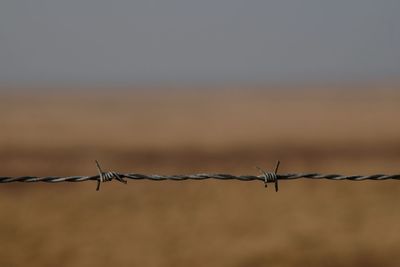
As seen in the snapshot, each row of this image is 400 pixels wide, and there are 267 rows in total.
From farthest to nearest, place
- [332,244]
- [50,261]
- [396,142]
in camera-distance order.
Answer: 1. [396,142]
2. [332,244]
3. [50,261]

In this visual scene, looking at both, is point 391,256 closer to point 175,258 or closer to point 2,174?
point 175,258

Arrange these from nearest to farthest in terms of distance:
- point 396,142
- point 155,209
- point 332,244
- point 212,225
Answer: point 332,244 < point 212,225 < point 155,209 < point 396,142

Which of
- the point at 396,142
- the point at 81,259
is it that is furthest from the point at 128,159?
the point at 396,142

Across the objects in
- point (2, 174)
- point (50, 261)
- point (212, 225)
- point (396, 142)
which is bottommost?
point (50, 261)

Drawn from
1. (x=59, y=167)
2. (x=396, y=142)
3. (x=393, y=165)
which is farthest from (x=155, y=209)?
(x=396, y=142)

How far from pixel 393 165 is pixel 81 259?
773 centimetres

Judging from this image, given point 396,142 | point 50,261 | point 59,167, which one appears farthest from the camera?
point 396,142

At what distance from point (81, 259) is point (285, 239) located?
2.35 m

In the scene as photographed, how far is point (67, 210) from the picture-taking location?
6605 mm

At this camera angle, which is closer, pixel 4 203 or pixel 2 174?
pixel 4 203

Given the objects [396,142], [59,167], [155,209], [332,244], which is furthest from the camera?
[396,142]

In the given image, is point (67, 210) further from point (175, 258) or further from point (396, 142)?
point (396, 142)

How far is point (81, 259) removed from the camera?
15.5 ft

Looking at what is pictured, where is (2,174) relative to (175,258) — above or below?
above
